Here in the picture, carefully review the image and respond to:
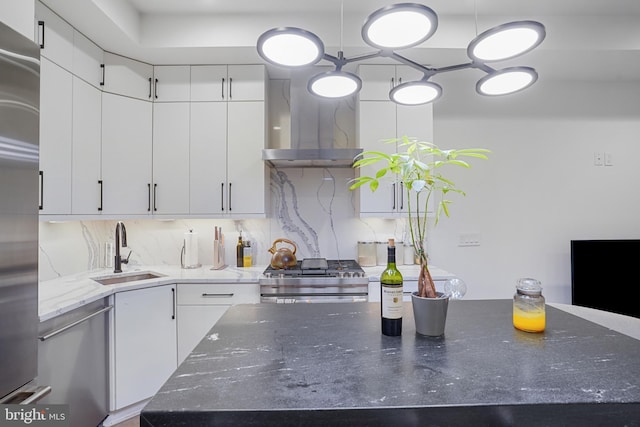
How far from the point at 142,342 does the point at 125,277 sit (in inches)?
24.5

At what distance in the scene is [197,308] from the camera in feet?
7.46

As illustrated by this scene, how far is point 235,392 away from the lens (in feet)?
2.38

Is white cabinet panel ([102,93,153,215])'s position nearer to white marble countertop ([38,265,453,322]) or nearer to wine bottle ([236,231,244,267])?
white marble countertop ([38,265,453,322])

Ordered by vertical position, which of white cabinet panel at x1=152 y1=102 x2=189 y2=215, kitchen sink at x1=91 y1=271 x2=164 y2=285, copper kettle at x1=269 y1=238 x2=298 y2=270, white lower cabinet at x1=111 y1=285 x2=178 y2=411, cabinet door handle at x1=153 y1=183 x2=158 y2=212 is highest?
white cabinet panel at x1=152 y1=102 x2=189 y2=215

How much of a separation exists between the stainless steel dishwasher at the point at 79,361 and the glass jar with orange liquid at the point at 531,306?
6.94 feet

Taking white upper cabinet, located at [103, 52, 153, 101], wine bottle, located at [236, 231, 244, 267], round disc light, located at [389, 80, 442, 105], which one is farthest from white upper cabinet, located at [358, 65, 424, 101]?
white upper cabinet, located at [103, 52, 153, 101]

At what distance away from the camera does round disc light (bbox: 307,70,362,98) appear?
1265mm

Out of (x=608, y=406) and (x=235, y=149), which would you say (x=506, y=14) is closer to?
(x=235, y=149)

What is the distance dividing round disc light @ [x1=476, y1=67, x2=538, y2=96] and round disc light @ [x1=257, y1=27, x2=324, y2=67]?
75cm

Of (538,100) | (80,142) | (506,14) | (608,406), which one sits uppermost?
(506,14)

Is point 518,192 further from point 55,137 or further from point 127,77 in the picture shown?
point 55,137

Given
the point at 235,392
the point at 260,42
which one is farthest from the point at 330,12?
the point at 235,392

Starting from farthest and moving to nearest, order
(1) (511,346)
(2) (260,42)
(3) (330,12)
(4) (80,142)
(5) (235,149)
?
(5) (235,149) → (3) (330,12) → (4) (80,142) → (2) (260,42) → (1) (511,346)

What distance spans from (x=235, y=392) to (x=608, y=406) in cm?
84
